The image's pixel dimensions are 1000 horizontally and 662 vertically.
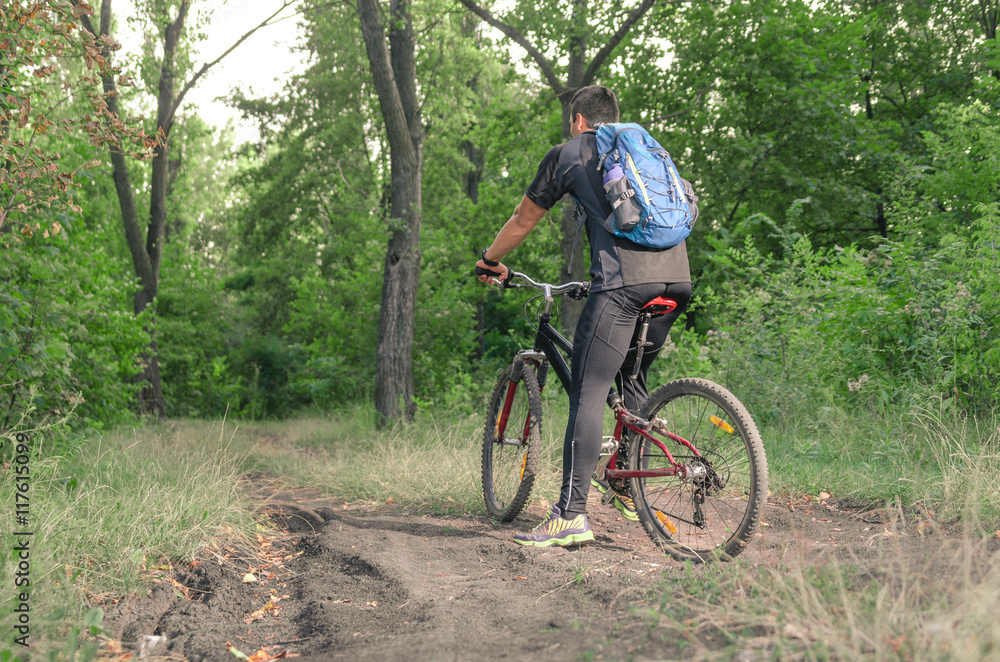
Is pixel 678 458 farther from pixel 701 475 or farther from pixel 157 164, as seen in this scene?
pixel 157 164

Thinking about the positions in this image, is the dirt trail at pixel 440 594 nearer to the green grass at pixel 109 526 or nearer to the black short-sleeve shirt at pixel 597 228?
the green grass at pixel 109 526

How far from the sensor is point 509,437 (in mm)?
4238

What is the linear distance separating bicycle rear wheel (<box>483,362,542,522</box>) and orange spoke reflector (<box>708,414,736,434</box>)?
103 centimetres

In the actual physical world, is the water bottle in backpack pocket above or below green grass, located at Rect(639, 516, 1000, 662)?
above

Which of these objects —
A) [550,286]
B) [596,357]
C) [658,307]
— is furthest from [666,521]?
[550,286]

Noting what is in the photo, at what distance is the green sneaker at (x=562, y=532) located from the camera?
3.30 metres

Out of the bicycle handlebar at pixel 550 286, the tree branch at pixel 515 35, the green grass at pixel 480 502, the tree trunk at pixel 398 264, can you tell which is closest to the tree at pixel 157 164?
the tree branch at pixel 515 35

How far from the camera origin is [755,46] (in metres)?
12.6

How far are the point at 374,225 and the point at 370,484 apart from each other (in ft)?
42.9

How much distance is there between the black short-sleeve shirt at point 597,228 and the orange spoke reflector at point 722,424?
66 centimetres

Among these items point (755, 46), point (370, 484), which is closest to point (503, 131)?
point (755, 46)

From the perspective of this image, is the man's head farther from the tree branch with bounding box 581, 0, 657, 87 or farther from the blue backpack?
the tree branch with bounding box 581, 0, 657, 87

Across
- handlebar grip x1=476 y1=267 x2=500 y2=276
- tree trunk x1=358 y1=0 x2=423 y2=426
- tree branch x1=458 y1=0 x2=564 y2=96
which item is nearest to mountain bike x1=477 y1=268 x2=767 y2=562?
handlebar grip x1=476 y1=267 x2=500 y2=276

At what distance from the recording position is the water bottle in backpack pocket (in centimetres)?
300
